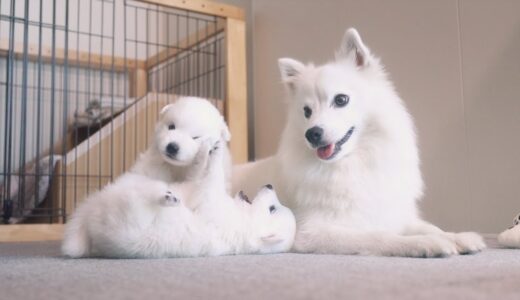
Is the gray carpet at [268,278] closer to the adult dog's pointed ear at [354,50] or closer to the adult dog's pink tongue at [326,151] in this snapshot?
the adult dog's pink tongue at [326,151]

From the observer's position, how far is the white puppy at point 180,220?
5.48 feet

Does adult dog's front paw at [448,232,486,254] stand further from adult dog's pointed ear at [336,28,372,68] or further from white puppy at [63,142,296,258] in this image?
adult dog's pointed ear at [336,28,372,68]

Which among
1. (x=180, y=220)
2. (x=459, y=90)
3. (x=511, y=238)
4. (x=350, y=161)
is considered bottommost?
(x=511, y=238)

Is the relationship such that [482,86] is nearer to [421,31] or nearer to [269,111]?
[421,31]

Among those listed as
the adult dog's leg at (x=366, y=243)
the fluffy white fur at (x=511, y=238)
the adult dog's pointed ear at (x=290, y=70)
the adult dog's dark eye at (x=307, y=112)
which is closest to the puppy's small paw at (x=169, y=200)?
the adult dog's leg at (x=366, y=243)

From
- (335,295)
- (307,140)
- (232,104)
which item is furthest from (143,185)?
(232,104)

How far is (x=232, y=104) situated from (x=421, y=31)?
4.38 feet

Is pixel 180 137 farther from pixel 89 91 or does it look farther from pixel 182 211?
pixel 89 91

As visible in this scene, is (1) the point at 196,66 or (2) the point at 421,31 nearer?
(2) the point at 421,31

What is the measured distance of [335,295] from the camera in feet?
3.18

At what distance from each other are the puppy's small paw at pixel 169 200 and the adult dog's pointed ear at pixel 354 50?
3.13 feet

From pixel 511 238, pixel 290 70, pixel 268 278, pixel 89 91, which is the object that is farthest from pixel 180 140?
pixel 89 91

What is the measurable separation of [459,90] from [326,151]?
113 centimetres

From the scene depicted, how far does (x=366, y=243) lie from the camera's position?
5.86 ft
